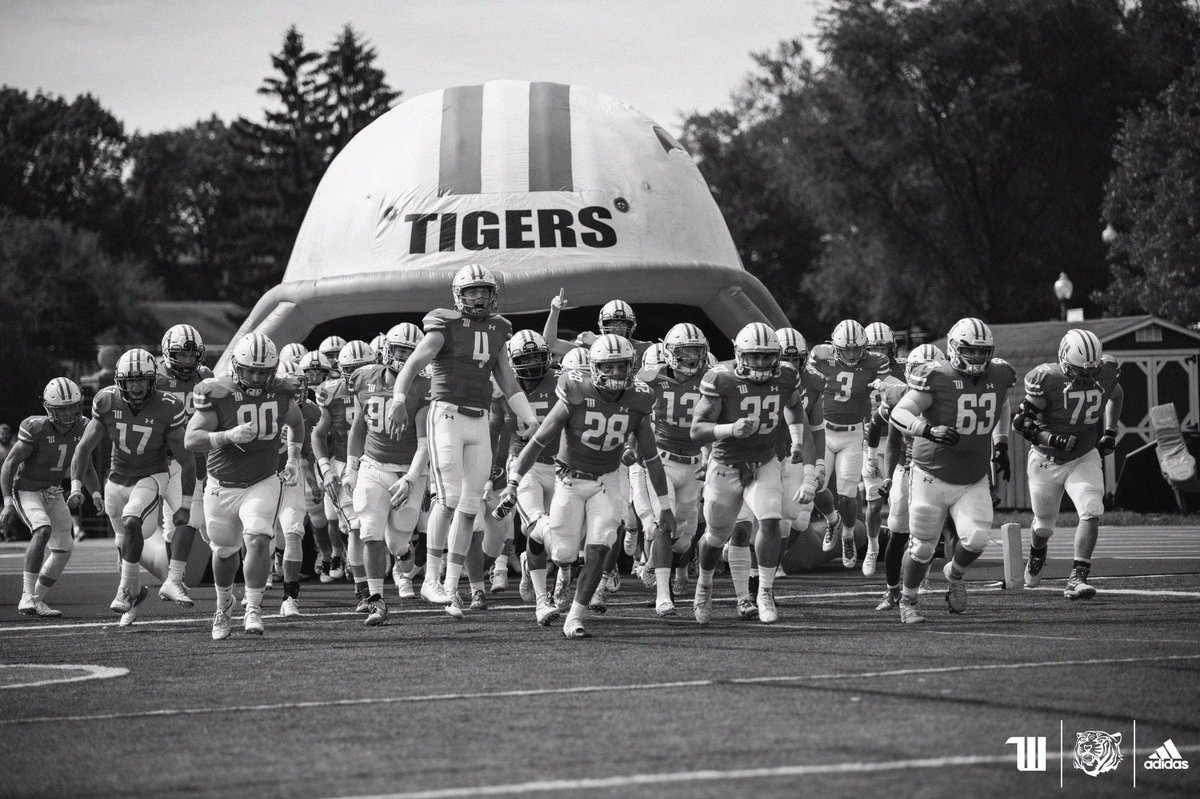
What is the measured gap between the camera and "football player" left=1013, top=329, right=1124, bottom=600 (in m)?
11.2

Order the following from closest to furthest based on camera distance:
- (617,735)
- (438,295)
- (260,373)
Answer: (617,735) < (260,373) < (438,295)

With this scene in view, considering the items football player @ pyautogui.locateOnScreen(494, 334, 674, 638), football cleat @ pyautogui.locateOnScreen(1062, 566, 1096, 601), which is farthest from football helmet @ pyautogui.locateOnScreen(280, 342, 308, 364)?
football cleat @ pyautogui.locateOnScreen(1062, 566, 1096, 601)

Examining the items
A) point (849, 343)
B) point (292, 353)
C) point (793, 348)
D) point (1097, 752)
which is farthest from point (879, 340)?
point (1097, 752)

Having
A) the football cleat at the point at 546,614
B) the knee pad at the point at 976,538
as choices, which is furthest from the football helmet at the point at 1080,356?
the football cleat at the point at 546,614

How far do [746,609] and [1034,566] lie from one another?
2781mm

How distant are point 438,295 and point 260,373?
7118 millimetres

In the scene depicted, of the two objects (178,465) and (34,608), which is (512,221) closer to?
(178,465)

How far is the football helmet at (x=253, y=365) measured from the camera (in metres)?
9.77

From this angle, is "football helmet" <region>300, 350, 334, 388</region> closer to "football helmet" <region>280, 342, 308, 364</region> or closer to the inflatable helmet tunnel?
"football helmet" <region>280, 342, 308, 364</region>

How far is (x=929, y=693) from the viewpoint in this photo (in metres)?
6.71

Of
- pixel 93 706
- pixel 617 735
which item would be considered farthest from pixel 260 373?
pixel 617 735

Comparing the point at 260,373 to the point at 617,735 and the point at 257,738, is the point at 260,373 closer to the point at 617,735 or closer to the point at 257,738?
the point at 257,738

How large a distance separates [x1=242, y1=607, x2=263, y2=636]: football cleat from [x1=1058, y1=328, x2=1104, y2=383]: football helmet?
6.06 m

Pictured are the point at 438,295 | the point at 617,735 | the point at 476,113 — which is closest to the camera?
the point at 617,735
